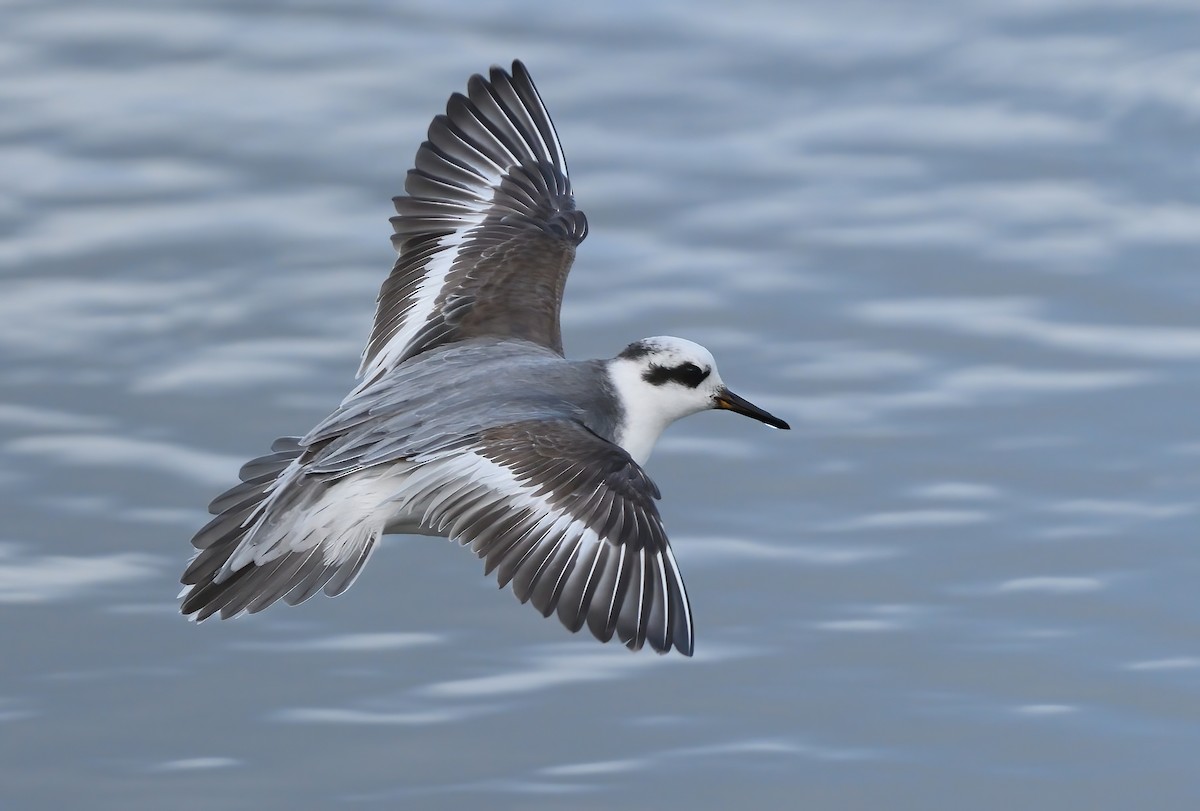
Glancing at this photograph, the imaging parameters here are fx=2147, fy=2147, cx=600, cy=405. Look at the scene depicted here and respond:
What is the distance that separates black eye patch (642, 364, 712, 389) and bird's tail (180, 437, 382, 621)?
1.73m

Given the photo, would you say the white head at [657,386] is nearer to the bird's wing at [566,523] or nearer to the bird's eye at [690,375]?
the bird's eye at [690,375]

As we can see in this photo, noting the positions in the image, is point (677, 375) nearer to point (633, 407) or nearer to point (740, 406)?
point (633, 407)

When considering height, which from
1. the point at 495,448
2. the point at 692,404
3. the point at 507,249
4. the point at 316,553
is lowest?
the point at 316,553

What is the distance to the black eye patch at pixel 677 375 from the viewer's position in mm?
10133

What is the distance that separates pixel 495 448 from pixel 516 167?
10.7 ft

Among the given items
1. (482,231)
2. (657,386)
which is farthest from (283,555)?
(482,231)

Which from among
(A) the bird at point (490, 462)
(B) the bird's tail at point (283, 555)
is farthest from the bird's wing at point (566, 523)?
(B) the bird's tail at point (283, 555)

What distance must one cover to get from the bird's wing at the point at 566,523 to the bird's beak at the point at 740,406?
1.40 m

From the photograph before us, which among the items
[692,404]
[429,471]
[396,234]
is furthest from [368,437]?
[396,234]

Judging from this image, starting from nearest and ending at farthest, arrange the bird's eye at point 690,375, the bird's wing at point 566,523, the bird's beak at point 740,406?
1. the bird's wing at point 566,523
2. the bird's eye at point 690,375
3. the bird's beak at point 740,406

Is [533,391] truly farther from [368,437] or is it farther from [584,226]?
[584,226]

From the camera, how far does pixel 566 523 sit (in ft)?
28.6

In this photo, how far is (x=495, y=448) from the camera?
29.7ft

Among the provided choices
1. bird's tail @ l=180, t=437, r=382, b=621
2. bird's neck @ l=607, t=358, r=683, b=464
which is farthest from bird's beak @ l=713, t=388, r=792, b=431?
bird's tail @ l=180, t=437, r=382, b=621
